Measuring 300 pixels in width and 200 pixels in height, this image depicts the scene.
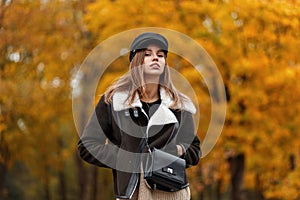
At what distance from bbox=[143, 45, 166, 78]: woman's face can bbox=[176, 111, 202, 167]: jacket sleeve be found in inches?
11.5

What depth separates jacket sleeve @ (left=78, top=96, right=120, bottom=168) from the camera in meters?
3.39

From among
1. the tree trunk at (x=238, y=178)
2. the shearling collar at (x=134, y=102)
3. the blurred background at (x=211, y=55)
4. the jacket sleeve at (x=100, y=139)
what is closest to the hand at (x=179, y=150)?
the shearling collar at (x=134, y=102)

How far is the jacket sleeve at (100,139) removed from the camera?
11.1ft

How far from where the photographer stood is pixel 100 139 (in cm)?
342

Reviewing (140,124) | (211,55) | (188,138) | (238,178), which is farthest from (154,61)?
(238,178)

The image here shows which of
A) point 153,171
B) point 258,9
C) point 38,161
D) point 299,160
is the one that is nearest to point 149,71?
point 153,171

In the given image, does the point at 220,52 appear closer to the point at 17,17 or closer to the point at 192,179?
the point at 17,17

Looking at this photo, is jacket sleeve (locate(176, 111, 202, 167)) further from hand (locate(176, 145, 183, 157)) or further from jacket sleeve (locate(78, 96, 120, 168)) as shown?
jacket sleeve (locate(78, 96, 120, 168))

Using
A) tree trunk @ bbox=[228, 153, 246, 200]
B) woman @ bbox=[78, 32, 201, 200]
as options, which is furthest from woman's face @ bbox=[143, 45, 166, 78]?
tree trunk @ bbox=[228, 153, 246, 200]

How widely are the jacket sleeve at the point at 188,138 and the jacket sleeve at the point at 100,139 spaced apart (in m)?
0.37

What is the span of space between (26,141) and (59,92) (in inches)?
227

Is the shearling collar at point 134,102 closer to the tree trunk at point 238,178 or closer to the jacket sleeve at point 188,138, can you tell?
the jacket sleeve at point 188,138

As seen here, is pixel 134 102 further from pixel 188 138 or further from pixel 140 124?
pixel 188 138

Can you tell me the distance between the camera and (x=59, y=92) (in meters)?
19.9
